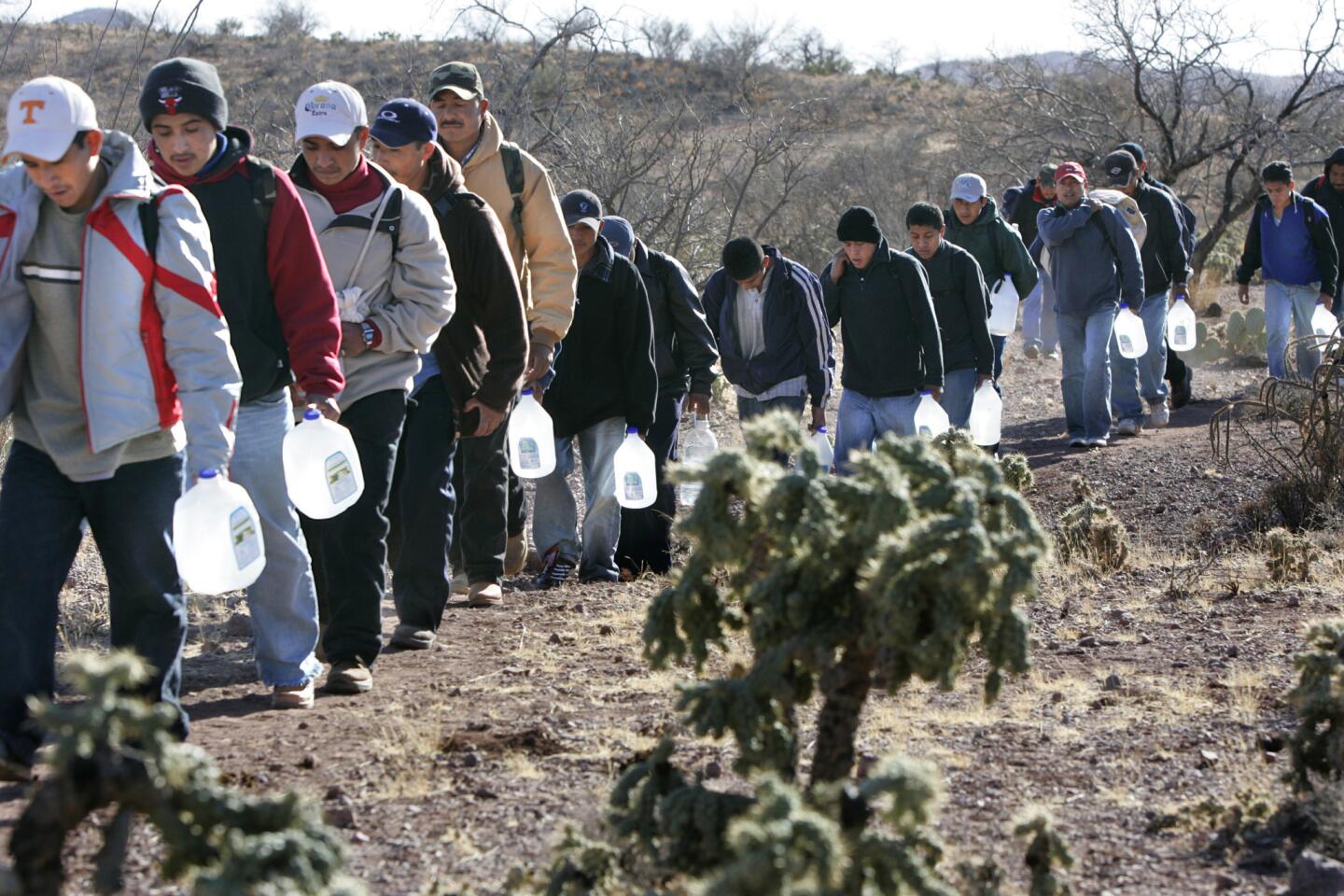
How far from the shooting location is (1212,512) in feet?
30.5

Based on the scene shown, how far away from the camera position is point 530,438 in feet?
24.7

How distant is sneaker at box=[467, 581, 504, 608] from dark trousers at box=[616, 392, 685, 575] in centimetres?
122

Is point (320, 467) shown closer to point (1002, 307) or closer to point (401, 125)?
point (401, 125)

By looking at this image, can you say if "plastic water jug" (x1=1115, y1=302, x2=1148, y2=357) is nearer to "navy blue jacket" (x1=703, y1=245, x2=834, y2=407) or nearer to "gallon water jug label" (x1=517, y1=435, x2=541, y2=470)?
"navy blue jacket" (x1=703, y1=245, x2=834, y2=407)

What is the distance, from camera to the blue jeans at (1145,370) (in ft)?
Result: 40.3

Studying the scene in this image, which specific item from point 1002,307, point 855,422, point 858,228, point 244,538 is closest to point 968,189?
point 1002,307

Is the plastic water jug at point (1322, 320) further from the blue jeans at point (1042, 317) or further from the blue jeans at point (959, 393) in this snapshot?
the blue jeans at point (959, 393)

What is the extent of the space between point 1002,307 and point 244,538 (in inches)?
304

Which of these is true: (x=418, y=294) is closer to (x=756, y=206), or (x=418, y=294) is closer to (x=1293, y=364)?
(x=1293, y=364)

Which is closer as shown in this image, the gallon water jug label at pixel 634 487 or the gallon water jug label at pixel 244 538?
the gallon water jug label at pixel 244 538

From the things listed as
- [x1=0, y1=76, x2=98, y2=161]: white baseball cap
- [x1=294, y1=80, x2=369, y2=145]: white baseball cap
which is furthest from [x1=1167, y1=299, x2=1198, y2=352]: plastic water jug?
[x1=0, y1=76, x2=98, y2=161]: white baseball cap

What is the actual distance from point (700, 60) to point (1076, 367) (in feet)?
112

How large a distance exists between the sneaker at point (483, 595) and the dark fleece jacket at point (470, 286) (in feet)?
3.86

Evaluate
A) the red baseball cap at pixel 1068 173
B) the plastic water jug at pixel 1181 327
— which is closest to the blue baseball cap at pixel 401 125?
the red baseball cap at pixel 1068 173
